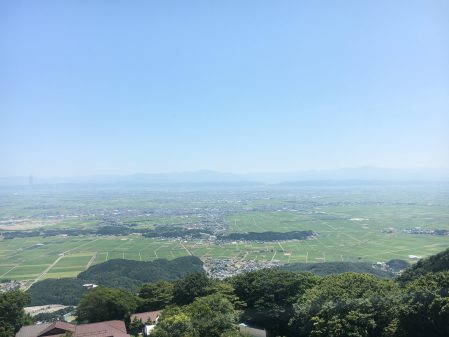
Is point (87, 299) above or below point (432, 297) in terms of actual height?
below

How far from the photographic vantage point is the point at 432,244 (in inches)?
1459

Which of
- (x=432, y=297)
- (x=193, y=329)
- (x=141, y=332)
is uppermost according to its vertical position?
(x=432, y=297)

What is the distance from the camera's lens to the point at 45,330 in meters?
12.8

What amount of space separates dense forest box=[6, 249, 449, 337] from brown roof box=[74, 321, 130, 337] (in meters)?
1.39

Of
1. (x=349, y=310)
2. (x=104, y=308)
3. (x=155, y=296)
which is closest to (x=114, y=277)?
(x=155, y=296)

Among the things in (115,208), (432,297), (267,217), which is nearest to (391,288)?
(432,297)

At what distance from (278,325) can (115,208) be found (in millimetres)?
72612

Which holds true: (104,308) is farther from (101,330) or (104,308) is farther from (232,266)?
(232,266)

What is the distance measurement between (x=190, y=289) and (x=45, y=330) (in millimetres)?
4889

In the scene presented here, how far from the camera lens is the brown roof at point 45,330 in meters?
12.7

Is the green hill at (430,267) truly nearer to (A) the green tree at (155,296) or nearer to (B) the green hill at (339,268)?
(A) the green tree at (155,296)

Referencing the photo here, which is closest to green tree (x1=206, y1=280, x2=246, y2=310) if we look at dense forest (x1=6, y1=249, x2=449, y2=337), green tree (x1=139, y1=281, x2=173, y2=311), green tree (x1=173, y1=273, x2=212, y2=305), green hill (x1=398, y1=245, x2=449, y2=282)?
dense forest (x1=6, y1=249, x2=449, y2=337)

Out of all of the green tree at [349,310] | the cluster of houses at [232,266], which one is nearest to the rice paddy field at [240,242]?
the cluster of houses at [232,266]

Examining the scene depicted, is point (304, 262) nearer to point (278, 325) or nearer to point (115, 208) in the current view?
point (278, 325)
